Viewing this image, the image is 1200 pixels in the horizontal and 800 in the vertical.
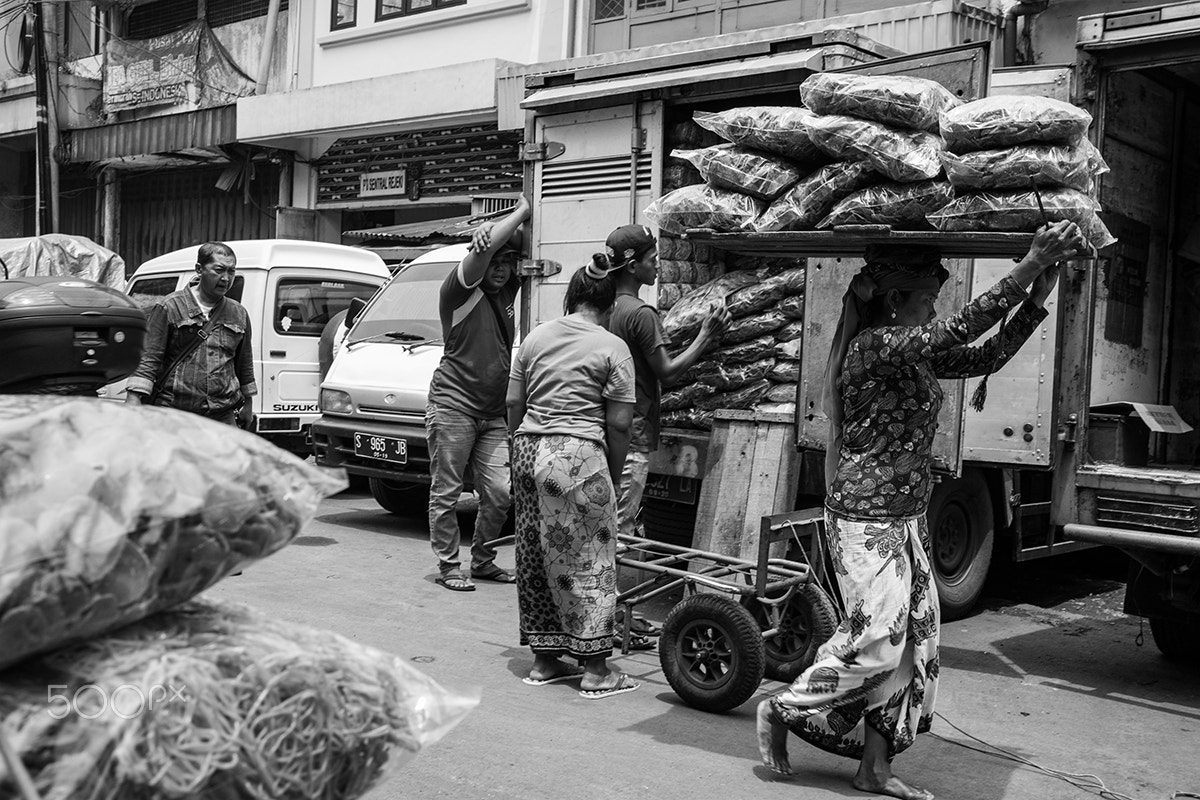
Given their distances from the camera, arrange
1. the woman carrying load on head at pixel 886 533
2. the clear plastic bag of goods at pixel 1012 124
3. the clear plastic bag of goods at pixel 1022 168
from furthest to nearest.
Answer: the clear plastic bag of goods at pixel 1012 124 → the clear plastic bag of goods at pixel 1022 168 → the woman carrying load on head at pixel 886 533

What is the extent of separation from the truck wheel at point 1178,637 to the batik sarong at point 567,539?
8.78ft

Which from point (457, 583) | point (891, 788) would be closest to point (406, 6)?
point (457, 583)

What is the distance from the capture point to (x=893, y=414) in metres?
3.96

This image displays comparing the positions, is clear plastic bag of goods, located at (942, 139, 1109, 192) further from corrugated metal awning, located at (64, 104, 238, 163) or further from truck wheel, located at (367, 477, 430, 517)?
corrugated metal awning, located at (64, 104, 238, 163)

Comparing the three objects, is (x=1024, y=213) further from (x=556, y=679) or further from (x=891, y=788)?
(x=556, y=679)

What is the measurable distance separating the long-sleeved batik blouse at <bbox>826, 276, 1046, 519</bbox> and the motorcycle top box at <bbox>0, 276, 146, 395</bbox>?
2.17 m

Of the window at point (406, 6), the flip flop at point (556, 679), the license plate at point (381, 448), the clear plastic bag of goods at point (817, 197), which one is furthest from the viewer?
the window at point (406, 6)

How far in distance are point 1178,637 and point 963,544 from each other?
1271mm

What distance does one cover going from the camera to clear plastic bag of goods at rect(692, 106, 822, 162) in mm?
4832

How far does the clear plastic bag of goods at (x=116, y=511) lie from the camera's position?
148 cm

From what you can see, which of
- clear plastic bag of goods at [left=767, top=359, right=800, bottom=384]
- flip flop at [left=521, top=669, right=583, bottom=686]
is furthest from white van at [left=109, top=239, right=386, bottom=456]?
flip flop at [left=521, top=669, right=583, bottom=686]

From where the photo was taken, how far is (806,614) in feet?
17.1

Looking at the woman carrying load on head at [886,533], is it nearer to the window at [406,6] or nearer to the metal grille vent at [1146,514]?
the metal grille vent at [1146,514]

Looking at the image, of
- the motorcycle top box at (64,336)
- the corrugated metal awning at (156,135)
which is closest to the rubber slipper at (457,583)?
the motorcycle top box at (64,336)
